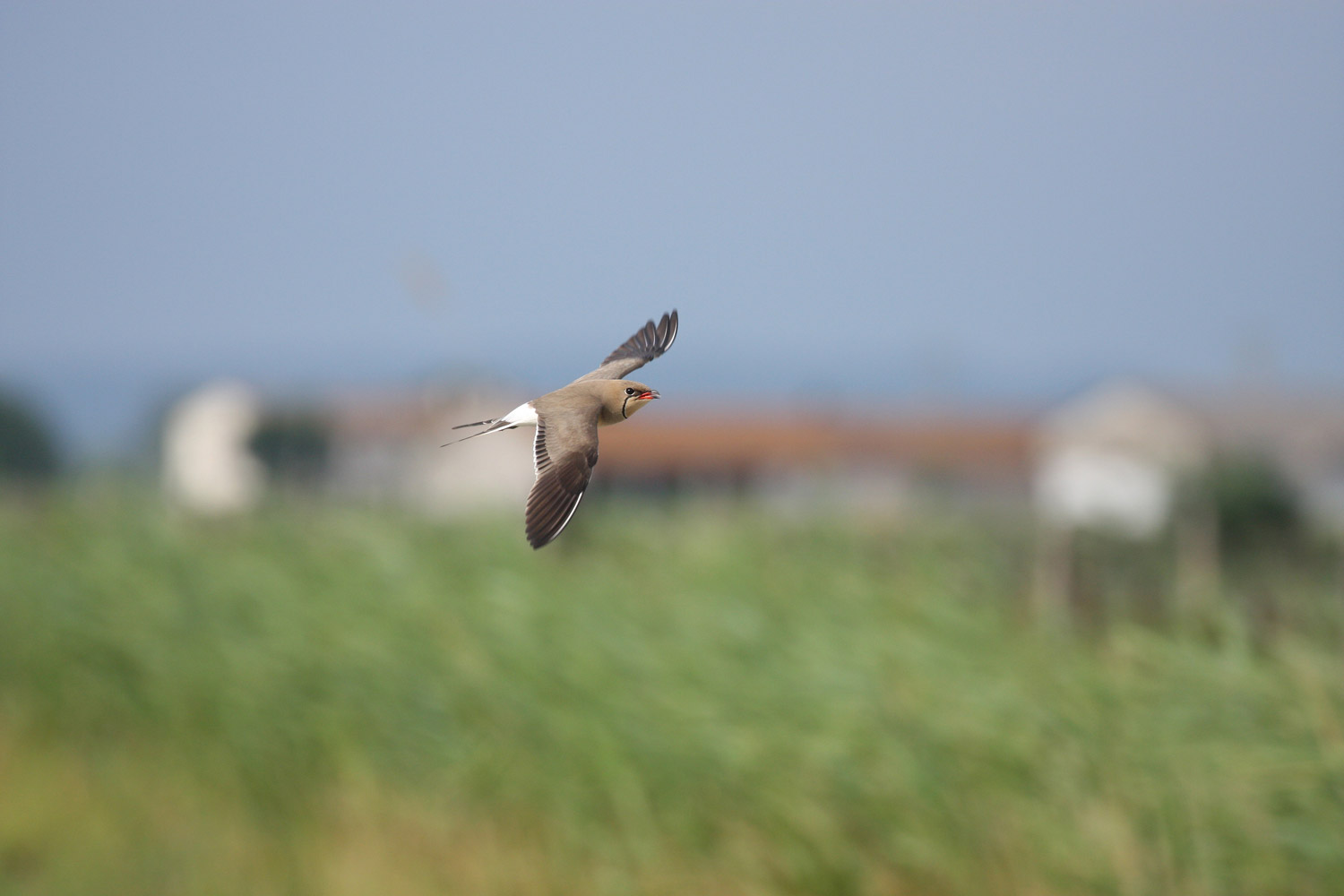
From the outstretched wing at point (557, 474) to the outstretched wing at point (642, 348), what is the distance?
7.5 inches

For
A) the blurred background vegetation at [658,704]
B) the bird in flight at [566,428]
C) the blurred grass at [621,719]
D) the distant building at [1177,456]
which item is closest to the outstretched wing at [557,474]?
the bird in flight at [566,428]

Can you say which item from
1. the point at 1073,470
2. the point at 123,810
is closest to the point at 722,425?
the point at 123,810

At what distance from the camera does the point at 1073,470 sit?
22.8m

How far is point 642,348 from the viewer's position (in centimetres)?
175

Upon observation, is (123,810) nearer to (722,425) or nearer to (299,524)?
(299,524)

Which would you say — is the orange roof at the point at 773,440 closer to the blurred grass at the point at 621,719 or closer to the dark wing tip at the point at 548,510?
the dark wing tip at the point at 548,510

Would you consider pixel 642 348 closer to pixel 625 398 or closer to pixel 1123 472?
pixel 625 398

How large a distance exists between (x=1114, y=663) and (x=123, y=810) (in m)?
12.9

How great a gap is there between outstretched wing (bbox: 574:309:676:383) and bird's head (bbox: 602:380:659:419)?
0.42ft

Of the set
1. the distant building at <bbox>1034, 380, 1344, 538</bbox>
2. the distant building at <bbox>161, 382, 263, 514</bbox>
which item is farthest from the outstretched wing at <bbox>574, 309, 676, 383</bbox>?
the distant building at <bbox>1034, 380, 1344, 538</bbox>

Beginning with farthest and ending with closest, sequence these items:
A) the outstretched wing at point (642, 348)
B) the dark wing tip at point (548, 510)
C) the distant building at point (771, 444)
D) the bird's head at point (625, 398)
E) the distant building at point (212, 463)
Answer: the distant building at point (212, 463) → the distant building at point (771, 444) → the outstretched wing at point (642, 348) → the bird's head at point (625, 398) → the dark wing tip at point (548, 510)

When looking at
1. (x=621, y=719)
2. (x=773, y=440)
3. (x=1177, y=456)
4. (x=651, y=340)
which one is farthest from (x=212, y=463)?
(x=651, y=340)

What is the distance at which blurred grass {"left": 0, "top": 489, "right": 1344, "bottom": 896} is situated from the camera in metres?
9.71

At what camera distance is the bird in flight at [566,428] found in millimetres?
1293
